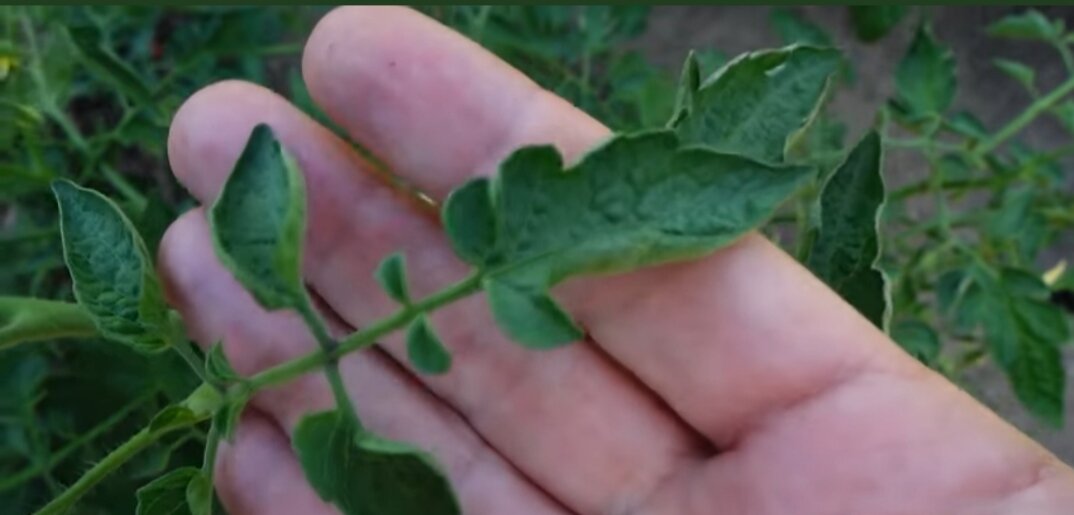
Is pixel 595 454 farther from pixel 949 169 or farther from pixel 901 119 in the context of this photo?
pixel 949 169

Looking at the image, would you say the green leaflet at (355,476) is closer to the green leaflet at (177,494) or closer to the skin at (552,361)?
the green leaflet at (177,494)

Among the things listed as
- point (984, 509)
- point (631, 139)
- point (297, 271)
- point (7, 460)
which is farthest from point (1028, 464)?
point (7, 460)

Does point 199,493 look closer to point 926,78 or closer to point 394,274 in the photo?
point 394,274

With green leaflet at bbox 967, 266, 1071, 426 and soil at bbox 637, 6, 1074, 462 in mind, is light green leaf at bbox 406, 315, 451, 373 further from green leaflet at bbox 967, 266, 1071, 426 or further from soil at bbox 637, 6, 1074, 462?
soil at bbox 637, 6, 1074, 462

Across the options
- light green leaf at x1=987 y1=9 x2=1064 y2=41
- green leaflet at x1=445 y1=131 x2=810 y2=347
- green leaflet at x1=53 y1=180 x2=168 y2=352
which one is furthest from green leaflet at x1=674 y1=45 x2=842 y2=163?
light green leaf at x1=987 y1=9 x2=1064 y2=41

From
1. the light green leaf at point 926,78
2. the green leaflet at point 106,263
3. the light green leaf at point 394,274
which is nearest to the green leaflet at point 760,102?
the light green leaf at point 394,274

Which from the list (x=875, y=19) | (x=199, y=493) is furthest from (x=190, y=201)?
(x=875, y=19)
